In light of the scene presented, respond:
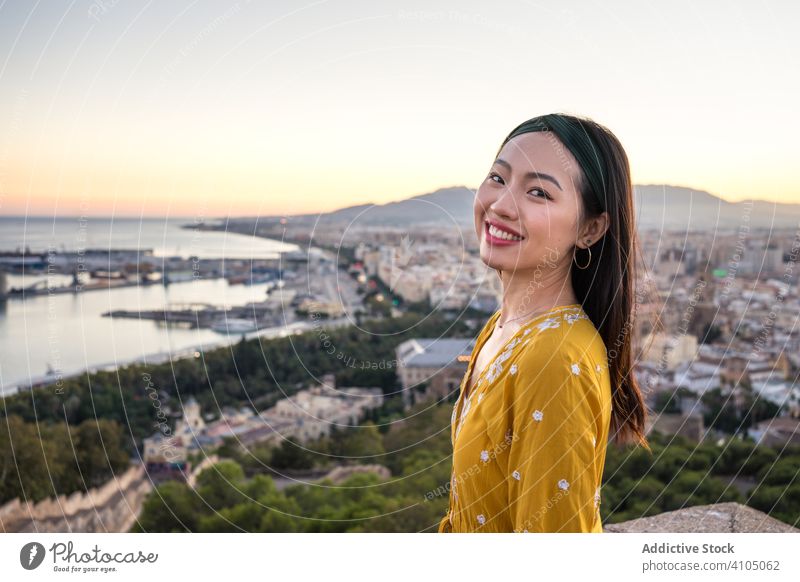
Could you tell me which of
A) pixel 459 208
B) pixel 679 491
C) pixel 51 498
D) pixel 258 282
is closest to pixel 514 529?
pixel 459 208

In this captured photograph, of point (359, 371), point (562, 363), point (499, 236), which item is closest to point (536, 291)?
point (499, 236)

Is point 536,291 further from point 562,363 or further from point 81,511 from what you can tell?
Result: point 81,511

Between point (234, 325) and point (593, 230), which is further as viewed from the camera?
point (234, 325)

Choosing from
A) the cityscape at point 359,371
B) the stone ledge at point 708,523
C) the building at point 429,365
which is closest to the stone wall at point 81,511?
the cityscape at point 359,371

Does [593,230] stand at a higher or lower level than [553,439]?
higher

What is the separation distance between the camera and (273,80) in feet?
8.41

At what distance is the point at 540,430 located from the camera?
89cm

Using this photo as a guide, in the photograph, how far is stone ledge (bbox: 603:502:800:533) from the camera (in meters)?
1.96

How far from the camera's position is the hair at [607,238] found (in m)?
1.05

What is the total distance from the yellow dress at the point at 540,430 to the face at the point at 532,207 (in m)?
0.10

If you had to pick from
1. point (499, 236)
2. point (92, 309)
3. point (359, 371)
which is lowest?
point (359, 371)

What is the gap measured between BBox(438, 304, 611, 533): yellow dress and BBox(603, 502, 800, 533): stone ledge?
3.39ft

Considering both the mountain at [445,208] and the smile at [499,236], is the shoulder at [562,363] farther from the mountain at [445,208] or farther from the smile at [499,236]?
the mountain at [445,208]

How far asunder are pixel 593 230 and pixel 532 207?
104mm
